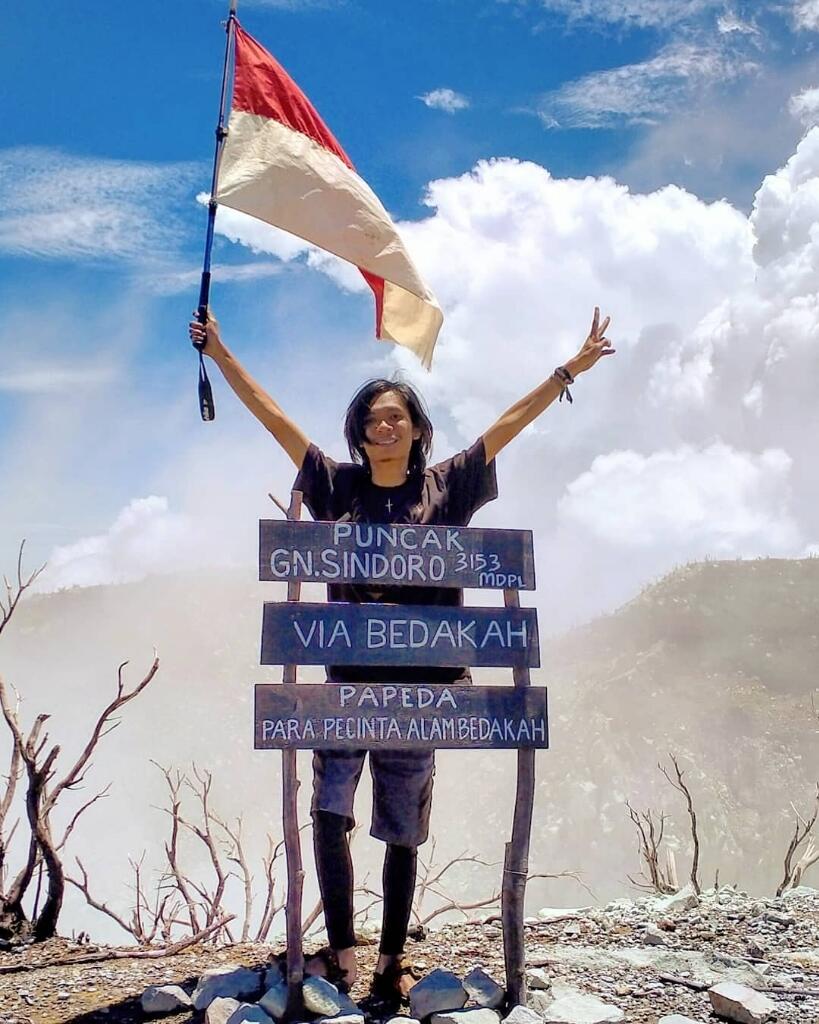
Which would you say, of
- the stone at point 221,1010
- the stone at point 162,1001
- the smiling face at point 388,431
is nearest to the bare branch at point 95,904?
the stone at point 162,1001

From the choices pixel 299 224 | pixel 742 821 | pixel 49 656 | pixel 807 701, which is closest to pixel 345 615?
pixel 299 224

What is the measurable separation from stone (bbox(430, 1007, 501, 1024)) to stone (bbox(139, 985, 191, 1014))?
1.17 m

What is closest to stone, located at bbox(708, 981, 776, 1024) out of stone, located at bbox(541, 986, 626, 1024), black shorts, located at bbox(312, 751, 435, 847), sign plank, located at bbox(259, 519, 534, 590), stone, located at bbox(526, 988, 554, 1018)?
stone, located at bbox(541, 986, 626, 1024)

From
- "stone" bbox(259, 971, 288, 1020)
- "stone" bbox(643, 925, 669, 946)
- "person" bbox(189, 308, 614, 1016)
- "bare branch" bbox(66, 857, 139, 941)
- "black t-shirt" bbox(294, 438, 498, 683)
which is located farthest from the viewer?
"bare branch" bbox(66, 857, 139, 941)

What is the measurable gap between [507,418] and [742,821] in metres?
44.6

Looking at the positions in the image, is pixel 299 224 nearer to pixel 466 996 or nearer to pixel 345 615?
pixel 345 615

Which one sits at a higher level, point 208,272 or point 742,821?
point 208,272

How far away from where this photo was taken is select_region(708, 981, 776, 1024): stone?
394 centimetres

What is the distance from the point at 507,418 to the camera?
4.52 meters

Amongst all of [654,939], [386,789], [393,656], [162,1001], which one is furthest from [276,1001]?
[654,939]

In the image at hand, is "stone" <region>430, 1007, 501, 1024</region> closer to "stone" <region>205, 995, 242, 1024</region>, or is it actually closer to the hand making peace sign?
"stone" <region>205, 995, 242, 1024</region>

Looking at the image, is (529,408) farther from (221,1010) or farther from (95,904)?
(95,904)

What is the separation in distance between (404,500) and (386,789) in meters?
1.32

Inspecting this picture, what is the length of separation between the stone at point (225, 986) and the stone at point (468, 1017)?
2.84ft
